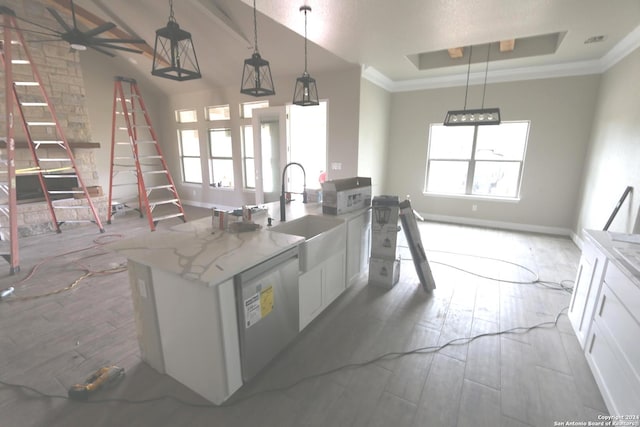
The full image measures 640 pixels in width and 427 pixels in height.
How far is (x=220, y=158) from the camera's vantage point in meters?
6.69

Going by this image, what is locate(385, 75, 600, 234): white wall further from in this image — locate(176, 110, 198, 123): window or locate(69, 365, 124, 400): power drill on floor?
locate(69, 365, 124, 400): power drill on floor

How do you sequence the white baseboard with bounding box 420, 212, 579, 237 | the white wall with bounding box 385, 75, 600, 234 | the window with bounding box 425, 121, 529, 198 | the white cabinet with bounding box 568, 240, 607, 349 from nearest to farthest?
the white cabinet with bounding box 568, 240, 607, 349 → the white wall with bounding box 385, 75, 600, 234 → the white baseboard with bounding box 420, 212, 579, 237 → the window with bounding box 425, 121, 529, 198

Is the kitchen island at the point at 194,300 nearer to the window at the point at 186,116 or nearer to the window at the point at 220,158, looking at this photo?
the window at the point at 220,158

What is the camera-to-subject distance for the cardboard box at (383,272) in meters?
3.04

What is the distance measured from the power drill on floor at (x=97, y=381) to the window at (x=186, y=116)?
613cm

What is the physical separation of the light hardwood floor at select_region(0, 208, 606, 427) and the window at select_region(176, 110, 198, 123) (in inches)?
182

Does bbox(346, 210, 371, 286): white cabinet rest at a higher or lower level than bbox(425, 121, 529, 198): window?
lower

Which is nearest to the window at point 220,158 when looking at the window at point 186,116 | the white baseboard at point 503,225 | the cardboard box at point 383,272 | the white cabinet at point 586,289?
the window at point 186,116

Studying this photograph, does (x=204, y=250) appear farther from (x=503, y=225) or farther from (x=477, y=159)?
(x=503, y=225)

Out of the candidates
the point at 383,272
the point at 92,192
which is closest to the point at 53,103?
the point at 92,192

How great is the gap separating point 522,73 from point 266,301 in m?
5.52

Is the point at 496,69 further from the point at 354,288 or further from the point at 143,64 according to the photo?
the point at 143,64

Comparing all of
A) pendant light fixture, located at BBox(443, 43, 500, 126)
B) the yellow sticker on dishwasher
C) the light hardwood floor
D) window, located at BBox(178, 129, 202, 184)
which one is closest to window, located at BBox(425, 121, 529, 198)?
pendant light fixture, located at BBox(443, 43, 500, 126)

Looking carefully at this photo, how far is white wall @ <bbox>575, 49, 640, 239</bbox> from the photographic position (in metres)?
3.07
